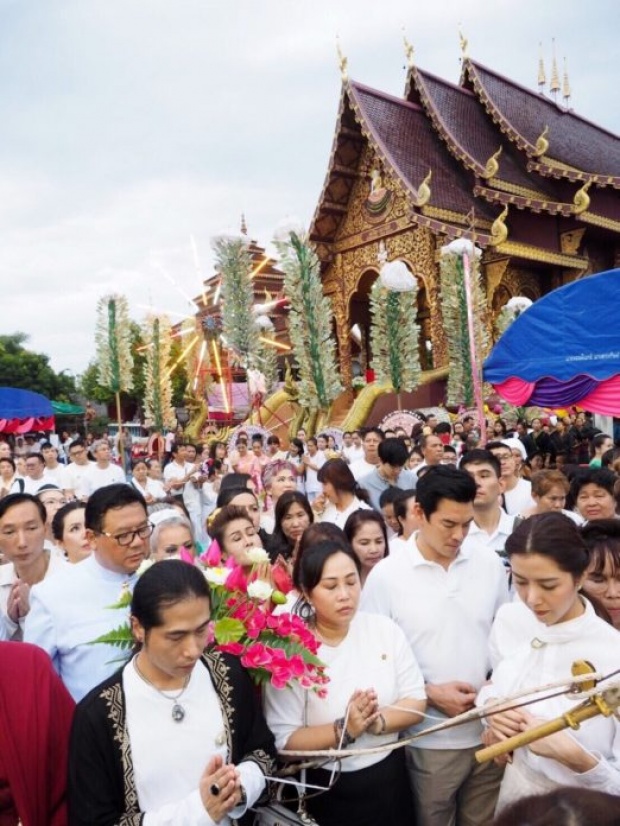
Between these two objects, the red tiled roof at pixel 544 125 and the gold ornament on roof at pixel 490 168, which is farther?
the red tiled roof at pixel 544 125

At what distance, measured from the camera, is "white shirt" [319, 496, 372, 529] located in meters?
4.48

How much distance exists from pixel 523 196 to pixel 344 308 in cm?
582

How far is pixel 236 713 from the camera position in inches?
76.1

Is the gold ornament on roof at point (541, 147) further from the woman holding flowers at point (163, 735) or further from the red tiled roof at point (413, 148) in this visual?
the woman holding flowers at point (163, 735)

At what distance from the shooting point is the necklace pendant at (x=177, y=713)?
6.03 feet

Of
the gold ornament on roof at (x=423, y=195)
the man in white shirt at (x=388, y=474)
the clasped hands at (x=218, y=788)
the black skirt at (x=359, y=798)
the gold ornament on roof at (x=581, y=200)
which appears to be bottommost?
the black skirt at (x=359, y=798)

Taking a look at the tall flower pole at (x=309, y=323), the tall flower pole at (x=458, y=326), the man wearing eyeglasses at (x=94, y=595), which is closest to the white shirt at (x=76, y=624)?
the man wearing eyeglasses at (x=94, y=595)

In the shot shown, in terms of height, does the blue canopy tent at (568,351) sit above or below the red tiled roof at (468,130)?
below

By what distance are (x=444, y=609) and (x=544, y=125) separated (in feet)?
71.7

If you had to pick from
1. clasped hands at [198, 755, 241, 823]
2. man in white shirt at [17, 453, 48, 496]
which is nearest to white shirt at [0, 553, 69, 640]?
clasped hands at [198, 755, 241, 823]

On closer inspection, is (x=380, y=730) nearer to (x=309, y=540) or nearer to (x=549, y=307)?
(x=309, y=540)

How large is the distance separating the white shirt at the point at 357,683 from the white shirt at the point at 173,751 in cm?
27

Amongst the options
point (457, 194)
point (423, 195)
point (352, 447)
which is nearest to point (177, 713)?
point (352, 447)

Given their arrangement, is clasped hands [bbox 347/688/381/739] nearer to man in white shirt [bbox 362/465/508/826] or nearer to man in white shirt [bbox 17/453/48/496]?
man in white shirt [bbox 362/465/508/826]
